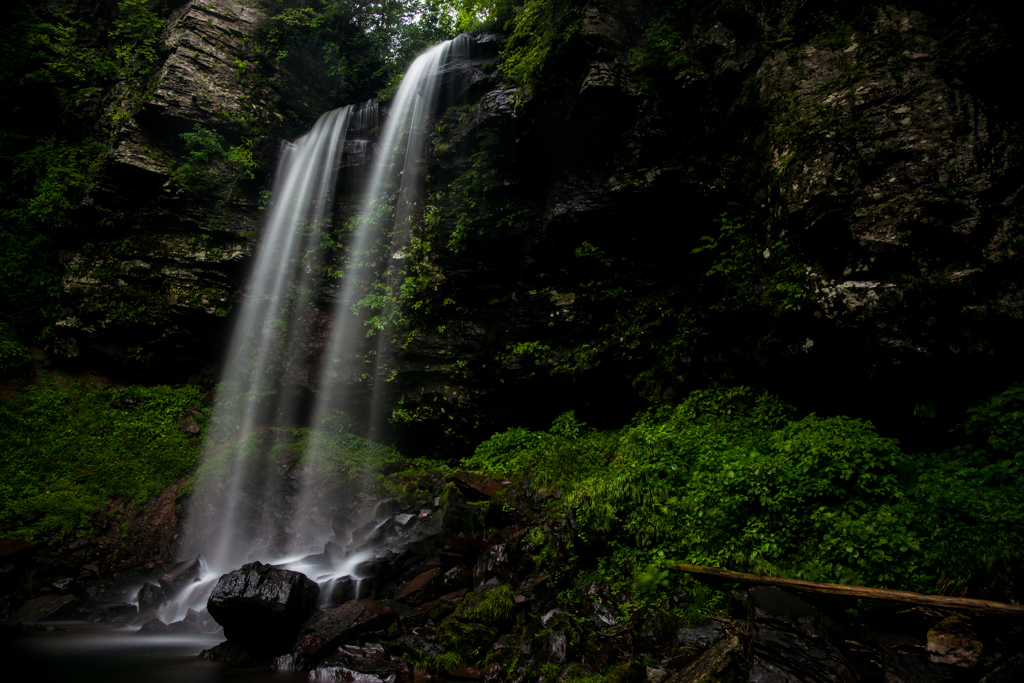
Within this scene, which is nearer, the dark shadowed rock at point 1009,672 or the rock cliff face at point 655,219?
the dark shadowed rock at point 1009,672

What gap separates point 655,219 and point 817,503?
5821mm

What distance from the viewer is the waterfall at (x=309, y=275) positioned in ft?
38.0

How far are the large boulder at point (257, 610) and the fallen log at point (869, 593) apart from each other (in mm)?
4854

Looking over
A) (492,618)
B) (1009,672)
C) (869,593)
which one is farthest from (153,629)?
(1009,672)

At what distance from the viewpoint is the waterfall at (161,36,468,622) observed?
11586mm

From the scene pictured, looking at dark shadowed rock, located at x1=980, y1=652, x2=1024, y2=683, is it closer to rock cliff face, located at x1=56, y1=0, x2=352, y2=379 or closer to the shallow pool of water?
the shallow pool of water

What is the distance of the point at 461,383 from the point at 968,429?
26.2ft

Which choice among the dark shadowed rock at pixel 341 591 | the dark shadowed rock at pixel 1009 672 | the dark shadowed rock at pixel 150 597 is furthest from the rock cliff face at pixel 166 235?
the dark shadowed rock at pixel 1009 672

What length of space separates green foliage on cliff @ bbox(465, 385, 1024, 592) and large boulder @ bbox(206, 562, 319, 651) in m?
3.82

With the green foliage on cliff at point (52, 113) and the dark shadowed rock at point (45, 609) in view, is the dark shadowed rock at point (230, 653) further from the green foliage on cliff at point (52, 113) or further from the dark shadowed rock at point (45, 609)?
the green foliage on cliff at point (52, 113)

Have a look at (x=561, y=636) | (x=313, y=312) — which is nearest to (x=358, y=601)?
(x=561, y=636)

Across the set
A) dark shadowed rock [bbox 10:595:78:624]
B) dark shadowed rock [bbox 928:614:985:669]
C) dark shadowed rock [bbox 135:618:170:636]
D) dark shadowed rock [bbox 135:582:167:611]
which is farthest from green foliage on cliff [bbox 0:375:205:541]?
dark shadowed rock [bbox 928:614:985:669]

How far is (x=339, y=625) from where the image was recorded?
5715 millimetres

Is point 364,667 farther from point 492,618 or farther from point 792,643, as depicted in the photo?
point 792,643
